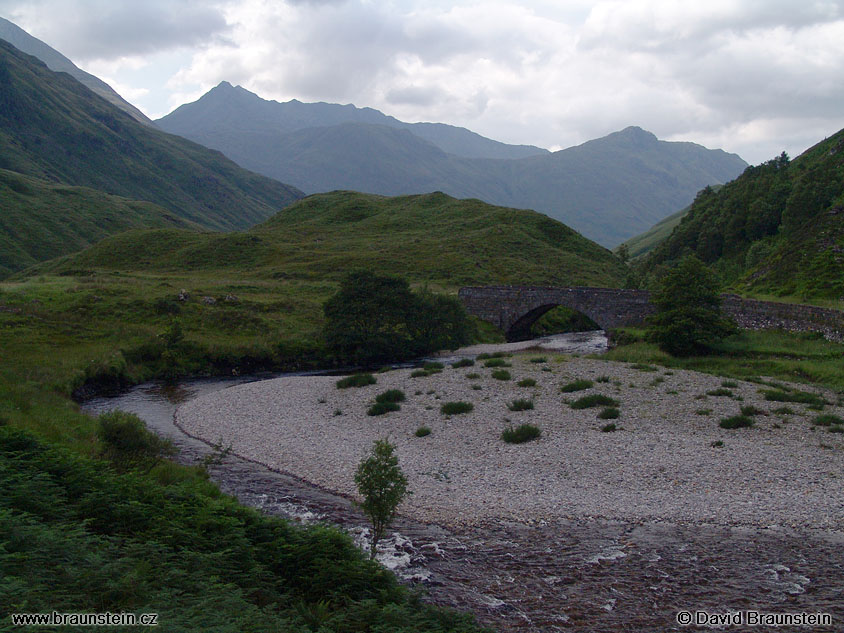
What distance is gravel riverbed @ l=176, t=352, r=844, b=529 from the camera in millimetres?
19547

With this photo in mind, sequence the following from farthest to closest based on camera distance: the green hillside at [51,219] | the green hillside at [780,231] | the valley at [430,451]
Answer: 1. the green hillside at [51,219]
2. the green hillside at [780,231]
3. the valley at [430,451]

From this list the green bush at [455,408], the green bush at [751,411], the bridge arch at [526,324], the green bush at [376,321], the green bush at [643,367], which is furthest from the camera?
the bridge arch at [526,324]

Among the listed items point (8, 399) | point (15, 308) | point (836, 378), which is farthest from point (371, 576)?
point (15, 308)

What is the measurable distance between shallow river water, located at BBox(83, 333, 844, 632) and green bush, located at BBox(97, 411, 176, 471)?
156 inches

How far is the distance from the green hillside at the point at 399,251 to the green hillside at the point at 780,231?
2254cm

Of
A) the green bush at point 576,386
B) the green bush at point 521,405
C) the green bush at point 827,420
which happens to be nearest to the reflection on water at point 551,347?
the green bush at point 576,386

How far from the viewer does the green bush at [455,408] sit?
31750 millimetres

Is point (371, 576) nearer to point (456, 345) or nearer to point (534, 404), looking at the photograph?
point (534, 404)

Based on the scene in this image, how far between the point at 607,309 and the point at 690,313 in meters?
22.3

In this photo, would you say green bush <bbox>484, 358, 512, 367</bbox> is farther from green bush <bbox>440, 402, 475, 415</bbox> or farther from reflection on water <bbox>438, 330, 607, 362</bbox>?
reflection on water <bbox>438, 330, 607, 362</bbox>

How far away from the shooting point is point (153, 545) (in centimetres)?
1147

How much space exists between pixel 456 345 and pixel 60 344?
37.7m

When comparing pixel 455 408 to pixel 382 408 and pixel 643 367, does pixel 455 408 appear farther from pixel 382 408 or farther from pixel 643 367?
pixel 643 367

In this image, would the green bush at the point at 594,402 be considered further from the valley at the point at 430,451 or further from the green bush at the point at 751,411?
the green bush at the point at 751,411
